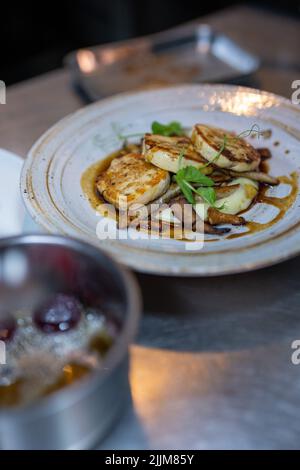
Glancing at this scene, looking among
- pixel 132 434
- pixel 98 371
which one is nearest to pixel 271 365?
pixel 132 434

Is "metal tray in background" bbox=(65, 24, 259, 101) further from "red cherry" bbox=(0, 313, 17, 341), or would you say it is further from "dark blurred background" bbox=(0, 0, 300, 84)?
"dark blurred background" bbox=(0, 0, 300, 84)

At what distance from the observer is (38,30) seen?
12.3 feet

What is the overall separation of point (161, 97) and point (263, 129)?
305mm

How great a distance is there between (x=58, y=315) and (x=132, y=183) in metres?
0.42

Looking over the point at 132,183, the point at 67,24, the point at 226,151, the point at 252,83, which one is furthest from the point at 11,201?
the point at 67,24

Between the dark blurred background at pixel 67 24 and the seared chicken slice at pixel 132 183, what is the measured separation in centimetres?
228

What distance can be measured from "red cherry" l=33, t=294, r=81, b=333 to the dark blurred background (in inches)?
108

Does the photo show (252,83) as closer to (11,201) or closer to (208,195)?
(208,195)

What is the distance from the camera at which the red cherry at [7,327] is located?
Result: 0.92 m

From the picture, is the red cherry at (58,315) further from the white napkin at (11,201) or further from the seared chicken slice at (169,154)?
the seared chicken slice at (169,154)

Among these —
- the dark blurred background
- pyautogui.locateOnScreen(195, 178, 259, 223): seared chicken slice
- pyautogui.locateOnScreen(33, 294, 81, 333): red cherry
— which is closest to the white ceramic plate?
pyautogui.locateOnScreen(195, 178, 259, 223): seared chicken slice

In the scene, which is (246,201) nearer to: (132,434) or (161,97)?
(161,97)

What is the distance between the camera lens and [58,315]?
934mm

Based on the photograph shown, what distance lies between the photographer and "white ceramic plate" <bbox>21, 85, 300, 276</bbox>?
1023 mm
